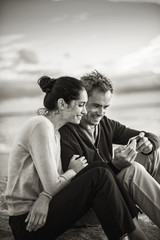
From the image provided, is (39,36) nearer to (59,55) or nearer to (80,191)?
(59,55)

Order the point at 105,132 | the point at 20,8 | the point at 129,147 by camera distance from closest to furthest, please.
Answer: the point at 129,147
the point at 105,132
the point at 20,8

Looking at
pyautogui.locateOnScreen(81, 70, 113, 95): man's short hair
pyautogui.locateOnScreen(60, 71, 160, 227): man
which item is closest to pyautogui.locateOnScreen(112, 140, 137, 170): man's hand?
pyautogui.locateOnScreen(60, 71, 160, 227): man

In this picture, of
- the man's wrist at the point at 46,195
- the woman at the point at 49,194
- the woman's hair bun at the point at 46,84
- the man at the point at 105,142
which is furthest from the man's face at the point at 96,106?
the man's wrist at the point at 46,195

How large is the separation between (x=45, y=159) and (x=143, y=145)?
2.00 feet

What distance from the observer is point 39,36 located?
2.56m

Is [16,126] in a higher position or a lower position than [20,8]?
lower

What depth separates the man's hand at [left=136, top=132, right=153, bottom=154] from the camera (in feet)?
5.31

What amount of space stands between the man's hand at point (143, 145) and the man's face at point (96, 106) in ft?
0.76

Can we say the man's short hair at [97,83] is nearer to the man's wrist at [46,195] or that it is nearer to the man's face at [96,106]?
the man's face at [96,106]

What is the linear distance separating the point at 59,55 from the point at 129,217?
1.67 m

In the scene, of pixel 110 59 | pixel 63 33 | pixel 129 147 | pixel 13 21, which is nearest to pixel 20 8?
pixel 13 21

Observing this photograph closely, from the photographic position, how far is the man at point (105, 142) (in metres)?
1.45

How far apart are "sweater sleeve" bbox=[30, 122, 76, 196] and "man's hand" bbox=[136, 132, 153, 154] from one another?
20.4 inches

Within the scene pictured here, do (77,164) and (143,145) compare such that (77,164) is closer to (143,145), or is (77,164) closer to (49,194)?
(49,194)
